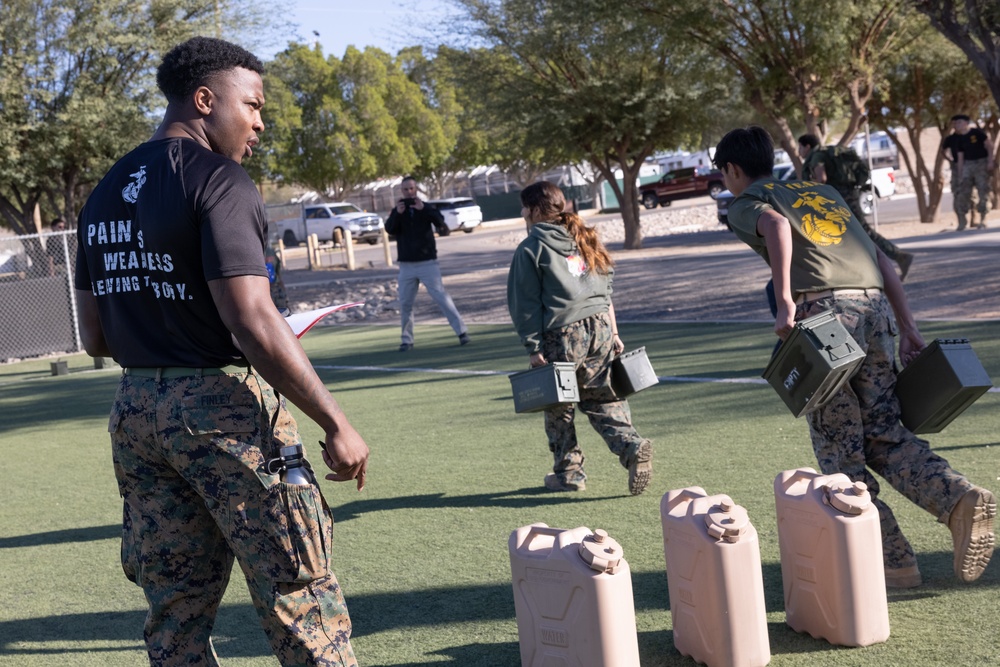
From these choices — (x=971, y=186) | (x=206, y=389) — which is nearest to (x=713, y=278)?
(x=971, y=186)

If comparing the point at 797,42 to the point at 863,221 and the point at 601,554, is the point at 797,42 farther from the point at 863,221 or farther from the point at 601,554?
the point at 601,554

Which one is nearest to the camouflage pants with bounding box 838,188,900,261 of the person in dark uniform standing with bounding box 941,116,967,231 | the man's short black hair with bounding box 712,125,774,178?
the person in dark uniform standing with bounding box 941,116,967,231

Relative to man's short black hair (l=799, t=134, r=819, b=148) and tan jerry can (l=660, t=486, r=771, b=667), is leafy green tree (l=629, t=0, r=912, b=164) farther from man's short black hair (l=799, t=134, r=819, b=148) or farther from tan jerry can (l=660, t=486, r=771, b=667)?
tan jerry can (l=660, t=486, r=771, b=667)

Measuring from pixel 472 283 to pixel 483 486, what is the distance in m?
16.4

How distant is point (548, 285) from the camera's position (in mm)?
6340

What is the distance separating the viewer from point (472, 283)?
23.0m

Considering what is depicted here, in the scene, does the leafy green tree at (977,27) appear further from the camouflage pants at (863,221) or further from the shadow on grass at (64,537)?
the shadow on grass at (64,537)

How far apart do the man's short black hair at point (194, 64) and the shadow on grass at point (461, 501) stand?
367cm

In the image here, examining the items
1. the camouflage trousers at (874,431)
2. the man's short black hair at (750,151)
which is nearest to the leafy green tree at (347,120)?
the man's short black hair at (750,151)

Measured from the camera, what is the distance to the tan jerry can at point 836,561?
3.72 metres

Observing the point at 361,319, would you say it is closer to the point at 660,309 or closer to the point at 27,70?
the point at 660,309

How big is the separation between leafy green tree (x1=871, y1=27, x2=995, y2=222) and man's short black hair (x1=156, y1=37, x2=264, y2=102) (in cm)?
2295

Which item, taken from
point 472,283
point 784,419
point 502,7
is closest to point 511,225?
point 502,7

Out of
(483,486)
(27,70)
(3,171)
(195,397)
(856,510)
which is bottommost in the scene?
(483,486)
